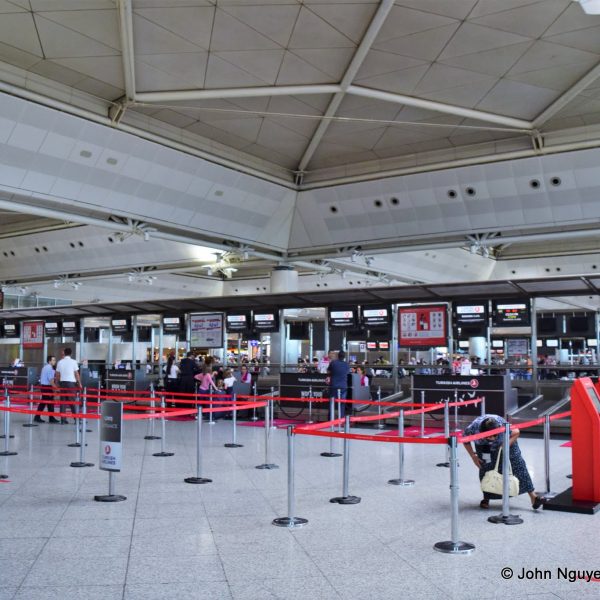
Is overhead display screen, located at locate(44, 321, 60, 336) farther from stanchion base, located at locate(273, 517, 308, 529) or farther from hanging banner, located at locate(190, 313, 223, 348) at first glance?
stanchion base, located at locate(273, 517, 308, 529)

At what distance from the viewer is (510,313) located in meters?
16.8

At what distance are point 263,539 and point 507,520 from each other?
2.47 metres

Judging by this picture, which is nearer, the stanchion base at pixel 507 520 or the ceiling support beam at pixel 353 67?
the stanchion base at pixel 507 520

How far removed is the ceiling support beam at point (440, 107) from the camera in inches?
675

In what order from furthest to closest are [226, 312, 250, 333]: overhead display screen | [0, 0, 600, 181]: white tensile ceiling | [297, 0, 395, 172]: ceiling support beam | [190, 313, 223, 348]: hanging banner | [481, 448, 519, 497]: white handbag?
1. [190, 313, 223, 348]: hanging banner
2. [226, 312, 250, 333]: overhead display screen
3. [0, 0, 600, 181]: white tensile ceiling
4. [297, 0, 395, 172]: ceiling support beam
5. [481, 448, 519, 497]: white handbag

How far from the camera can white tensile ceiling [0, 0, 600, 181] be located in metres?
13.6

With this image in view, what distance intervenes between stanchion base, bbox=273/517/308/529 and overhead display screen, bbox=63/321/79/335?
20.3 meters

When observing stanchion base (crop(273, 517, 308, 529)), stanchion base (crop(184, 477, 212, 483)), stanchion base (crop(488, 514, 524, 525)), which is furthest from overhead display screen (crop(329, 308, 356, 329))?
stanchion base (crop(273, 517, 308, 529))

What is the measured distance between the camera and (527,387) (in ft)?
54.1

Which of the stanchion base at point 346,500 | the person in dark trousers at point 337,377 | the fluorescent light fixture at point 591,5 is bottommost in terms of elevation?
the stanchion base at point 346,500

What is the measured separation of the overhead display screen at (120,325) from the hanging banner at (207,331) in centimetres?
313

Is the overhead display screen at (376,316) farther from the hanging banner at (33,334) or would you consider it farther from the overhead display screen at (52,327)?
the hanging banner at (33,334)

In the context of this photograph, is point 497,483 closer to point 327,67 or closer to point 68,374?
point 327,67

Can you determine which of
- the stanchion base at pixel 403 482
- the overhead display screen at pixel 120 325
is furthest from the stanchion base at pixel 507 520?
the overhead display screen at pixel 120 325
